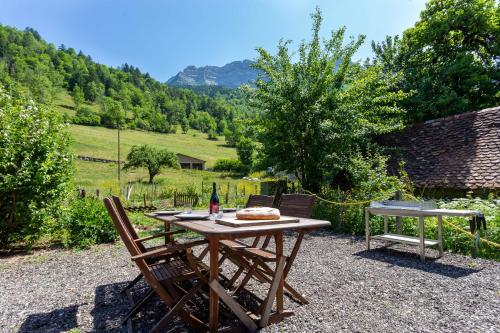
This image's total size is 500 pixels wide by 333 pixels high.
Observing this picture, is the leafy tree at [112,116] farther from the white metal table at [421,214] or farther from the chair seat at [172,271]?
the chair seat at [172,271]

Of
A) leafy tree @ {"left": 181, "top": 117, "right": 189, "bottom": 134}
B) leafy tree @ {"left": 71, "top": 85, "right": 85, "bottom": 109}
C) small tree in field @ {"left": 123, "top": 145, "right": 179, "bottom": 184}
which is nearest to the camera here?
small tree in field @ {"left": 123, "top": 145, "right": 179, "bottom": 184}

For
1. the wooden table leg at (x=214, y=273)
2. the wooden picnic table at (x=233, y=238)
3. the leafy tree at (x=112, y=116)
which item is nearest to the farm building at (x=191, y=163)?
the leafy tree at (x=112, y=116)

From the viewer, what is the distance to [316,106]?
1031 cm

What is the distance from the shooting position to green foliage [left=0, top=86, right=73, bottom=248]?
19.6 ft

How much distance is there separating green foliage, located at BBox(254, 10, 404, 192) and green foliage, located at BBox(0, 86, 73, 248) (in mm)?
6613

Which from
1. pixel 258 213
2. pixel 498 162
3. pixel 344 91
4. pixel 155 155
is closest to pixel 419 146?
pixel 498 162

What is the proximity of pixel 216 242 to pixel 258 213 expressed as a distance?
616mm

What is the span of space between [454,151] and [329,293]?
30.9 feet

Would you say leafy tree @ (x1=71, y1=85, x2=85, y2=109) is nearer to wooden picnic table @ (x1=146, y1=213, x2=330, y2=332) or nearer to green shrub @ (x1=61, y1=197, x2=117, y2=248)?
green shrub @ (x1=61, y1=197, x2=117, y2=248)

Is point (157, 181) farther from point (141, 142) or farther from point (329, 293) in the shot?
point (329, 293)

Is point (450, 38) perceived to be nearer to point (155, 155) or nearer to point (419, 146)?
point (419, 146)

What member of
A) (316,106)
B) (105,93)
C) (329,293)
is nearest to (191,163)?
(316,106)

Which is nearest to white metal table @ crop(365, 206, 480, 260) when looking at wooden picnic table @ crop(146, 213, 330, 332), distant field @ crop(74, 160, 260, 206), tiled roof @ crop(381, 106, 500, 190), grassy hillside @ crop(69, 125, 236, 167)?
wooden picnic table @ crop(146, 213, 330, 332)

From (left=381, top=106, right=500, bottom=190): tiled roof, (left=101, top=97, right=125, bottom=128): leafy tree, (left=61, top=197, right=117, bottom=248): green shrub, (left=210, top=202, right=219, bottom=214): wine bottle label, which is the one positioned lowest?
(left=61, top=197, right=117, bottom=248): green shrub
